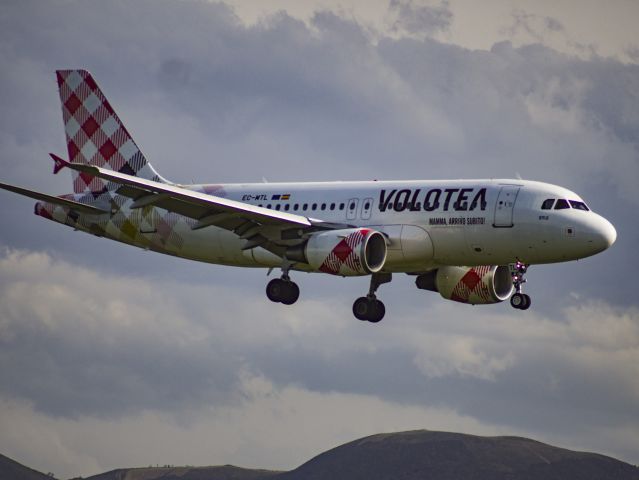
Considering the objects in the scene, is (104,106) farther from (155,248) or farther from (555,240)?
(555,240)

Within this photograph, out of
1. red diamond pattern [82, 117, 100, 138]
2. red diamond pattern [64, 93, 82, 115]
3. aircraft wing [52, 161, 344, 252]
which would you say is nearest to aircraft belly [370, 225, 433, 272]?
aircraft wing [52, 161, 344, 252]

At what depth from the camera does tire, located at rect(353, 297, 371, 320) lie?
6481 cm

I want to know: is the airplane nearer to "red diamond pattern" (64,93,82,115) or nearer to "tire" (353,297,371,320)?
"tire" (353,297,371,320)

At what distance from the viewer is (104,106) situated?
71312 mm

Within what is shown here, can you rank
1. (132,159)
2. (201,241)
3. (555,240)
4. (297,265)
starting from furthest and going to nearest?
(132,159) < (201,241) < (297,265) < (555,240)

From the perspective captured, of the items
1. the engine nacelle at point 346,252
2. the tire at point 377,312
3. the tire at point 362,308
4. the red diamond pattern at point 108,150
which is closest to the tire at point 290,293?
the engine nacelle at point 346,252

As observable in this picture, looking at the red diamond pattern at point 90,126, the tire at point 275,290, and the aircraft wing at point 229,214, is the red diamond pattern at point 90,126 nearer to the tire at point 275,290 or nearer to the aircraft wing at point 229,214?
the aircraft wing at point 229,214

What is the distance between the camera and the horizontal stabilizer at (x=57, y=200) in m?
58.5

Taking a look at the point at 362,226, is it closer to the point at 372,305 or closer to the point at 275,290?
the point at 275,290

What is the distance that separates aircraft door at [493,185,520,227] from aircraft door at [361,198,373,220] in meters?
6.01

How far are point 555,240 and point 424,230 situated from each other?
5.59m

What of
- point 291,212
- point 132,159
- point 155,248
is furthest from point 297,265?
point 132,159

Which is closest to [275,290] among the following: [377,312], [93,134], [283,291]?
[283,291]

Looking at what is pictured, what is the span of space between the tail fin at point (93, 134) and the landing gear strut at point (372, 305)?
12.5 metres
